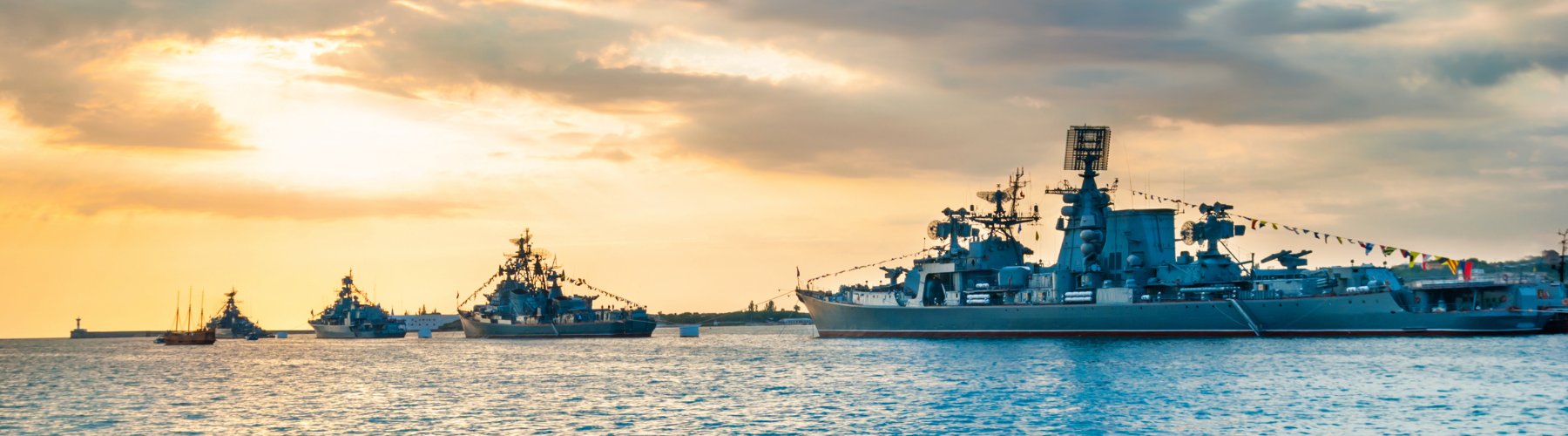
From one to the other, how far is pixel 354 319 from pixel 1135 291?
392ft

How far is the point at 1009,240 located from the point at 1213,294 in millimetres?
19867

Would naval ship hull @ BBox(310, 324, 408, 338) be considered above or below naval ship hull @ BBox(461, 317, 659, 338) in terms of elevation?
below

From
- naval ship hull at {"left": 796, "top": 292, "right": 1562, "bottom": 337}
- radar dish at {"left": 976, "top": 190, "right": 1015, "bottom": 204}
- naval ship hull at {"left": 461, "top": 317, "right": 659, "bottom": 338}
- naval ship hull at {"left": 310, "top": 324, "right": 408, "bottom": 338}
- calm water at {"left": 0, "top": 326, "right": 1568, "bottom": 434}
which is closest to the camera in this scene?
calm water at {"left": 0, "top": 326, "right": 1568, "bottom": 434}

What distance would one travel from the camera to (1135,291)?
252 ft

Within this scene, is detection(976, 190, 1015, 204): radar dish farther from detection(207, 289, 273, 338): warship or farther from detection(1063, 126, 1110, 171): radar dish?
detection(207, 289, 273, 338): warship

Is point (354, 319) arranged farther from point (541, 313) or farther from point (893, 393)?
point (893, 393)

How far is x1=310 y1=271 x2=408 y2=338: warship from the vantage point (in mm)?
159625

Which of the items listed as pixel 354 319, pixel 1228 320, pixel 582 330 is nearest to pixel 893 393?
pixel 1228 320

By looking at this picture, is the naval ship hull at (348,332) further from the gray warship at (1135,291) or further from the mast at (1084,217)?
the mast at (1084,217)

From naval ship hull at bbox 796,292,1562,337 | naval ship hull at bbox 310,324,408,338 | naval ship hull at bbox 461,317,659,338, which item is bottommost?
naval ship hull at bbox 310,324,408,338

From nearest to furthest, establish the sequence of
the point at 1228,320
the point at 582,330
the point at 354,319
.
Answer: the point at 1228,320 → the point at 582,330 → the point at 354,319

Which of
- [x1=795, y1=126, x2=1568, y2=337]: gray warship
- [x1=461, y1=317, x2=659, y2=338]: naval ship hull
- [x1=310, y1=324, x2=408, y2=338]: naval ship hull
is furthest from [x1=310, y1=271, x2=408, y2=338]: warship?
[x1=795, y1=126, x2=1568, y2=337]: gray warship

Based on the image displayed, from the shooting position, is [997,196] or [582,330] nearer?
[997,196]

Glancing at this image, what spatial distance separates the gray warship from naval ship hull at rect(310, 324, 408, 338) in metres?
88.3
